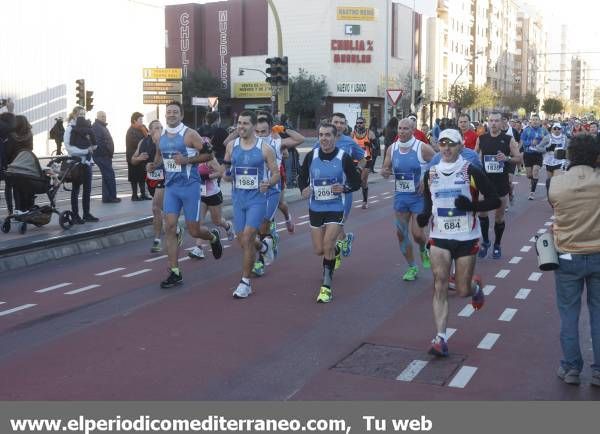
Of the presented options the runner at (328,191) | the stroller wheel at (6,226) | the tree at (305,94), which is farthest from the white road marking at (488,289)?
the tree at (305,94)

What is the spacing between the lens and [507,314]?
25.4 ft

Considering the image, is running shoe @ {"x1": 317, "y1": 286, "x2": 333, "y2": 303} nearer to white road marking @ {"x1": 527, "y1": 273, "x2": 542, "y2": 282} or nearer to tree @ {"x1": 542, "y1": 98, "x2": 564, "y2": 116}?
white road marking @ {"x1": 527, "y1": 273, "x2": 542, "y2": 282}

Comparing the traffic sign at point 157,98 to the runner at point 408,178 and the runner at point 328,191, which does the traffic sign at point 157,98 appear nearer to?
the runner at point 408,178

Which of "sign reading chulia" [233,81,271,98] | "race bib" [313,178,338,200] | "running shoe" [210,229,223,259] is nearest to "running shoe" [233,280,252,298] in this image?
"race bib" [313,178,338,200]

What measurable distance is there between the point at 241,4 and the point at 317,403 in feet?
231

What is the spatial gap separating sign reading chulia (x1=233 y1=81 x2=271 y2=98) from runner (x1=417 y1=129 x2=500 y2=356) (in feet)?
212

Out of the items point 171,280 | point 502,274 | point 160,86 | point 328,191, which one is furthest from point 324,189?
point 160,86

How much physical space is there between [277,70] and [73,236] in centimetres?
1167

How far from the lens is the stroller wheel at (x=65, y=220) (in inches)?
486

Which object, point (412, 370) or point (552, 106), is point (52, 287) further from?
point (552, 106)

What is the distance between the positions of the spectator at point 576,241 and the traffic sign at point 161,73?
36.3 metres

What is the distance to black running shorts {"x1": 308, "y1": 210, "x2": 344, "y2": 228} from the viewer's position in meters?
8.44

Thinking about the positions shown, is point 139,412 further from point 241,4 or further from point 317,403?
point 241,4

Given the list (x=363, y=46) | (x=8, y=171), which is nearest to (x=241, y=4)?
(x=363, y=46)
